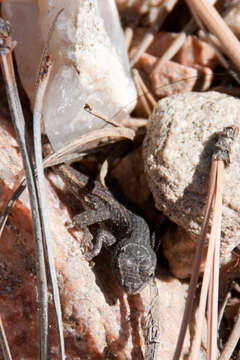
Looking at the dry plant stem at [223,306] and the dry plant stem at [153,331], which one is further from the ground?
the dry plant stem at [153,331]

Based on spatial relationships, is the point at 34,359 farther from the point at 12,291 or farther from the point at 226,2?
the point at 226,2

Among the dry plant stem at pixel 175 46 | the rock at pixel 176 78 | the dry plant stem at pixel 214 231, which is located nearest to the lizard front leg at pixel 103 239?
the dry plant stem at pixel 214 231

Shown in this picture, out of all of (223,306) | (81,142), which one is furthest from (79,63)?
(223,306)

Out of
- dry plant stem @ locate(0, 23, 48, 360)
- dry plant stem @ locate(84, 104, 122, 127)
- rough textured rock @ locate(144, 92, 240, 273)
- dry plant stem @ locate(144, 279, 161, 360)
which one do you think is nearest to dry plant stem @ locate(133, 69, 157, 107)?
dry plant stem @ locate(84, 104, 122, 127)

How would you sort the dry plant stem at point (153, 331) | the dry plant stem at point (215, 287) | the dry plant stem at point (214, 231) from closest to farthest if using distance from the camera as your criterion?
the dry plant stem at point (215, 287) < the dry plant stem at point (214, 231) < the dry plant stem at point (153, 331)

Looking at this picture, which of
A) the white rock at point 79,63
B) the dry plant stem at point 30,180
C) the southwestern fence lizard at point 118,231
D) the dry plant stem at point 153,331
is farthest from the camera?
the southwestern fence lizard at point 118,231

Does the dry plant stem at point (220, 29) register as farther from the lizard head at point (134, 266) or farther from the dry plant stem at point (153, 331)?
the dry plant stem at point (153, 331)
